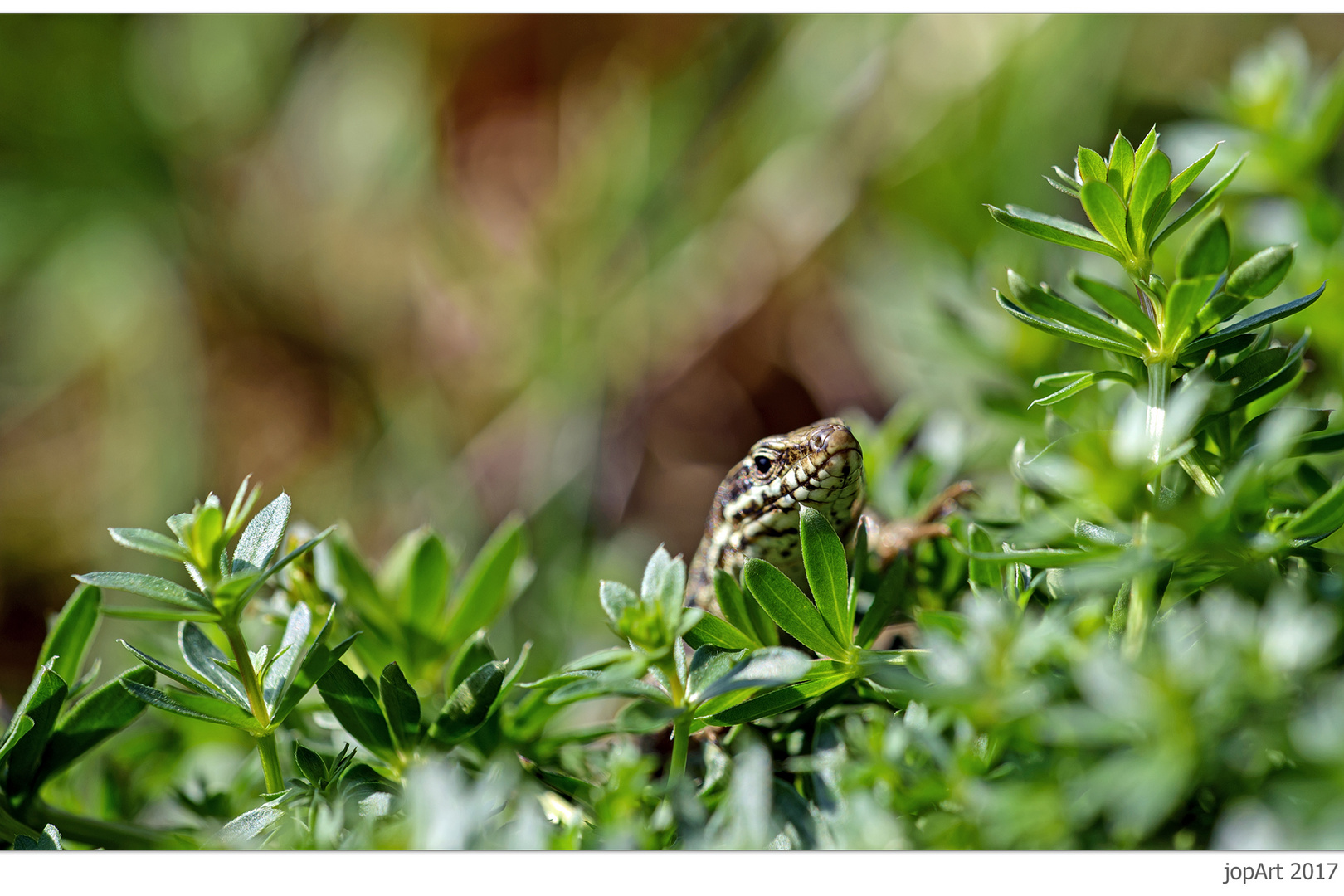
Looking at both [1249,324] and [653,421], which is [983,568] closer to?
[1249,324]

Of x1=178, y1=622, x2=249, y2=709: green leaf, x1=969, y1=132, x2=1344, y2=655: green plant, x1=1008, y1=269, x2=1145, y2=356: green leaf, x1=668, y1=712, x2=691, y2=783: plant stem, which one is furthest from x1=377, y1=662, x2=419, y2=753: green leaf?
x1=1008, y1=269, x2=1145, y2=356: green leaf

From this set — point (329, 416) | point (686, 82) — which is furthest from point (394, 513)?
point (686, 82)

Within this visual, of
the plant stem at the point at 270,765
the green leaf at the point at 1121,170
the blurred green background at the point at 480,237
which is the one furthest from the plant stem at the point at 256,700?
the blurred green background at the point at 480,237

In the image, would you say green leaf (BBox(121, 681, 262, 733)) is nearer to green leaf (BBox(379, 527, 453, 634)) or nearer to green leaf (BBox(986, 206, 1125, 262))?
green leaf (BBox(379, 527, 453, 634))

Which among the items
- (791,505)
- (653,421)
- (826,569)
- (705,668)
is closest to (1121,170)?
(826,569)

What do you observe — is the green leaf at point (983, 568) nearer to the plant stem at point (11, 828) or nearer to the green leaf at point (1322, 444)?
the green leaf at point (1322, 444)
